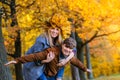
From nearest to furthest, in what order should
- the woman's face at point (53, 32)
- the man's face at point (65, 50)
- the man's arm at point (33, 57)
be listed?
the man's arm at point (33, 57), the man's face at point (65, 50), the woman's face at point (53, 32)

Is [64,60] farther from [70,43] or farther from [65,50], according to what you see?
[70,43]

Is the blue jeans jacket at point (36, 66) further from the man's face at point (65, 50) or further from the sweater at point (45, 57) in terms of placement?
the man's face at point (65, 50)

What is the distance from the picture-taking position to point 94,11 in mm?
17609

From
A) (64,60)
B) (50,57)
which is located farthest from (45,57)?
(64,60)

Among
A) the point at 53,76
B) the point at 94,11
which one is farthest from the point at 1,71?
the point at 94,11

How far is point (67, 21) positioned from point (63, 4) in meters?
0.98

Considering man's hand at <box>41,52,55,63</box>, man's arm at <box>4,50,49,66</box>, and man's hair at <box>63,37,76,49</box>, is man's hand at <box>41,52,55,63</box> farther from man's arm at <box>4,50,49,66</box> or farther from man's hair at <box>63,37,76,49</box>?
man's hair at <box>63,37,76,49</box>

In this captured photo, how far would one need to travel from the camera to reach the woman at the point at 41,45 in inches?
207

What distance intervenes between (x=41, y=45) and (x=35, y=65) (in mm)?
335

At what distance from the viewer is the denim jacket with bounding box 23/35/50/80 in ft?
17.2

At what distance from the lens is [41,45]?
5242 mm

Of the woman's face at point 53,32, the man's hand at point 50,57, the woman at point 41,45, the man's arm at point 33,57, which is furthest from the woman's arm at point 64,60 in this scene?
the woman's face at point 53,32

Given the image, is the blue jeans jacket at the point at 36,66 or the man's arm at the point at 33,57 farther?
the blue jeans jacket at the point at 36,66

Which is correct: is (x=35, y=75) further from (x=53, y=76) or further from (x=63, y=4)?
(x=63, y=4)
